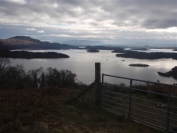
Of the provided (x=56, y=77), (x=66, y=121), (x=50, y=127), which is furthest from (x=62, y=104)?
(x=56, y=77)

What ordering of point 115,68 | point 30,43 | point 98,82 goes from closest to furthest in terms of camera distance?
point 98,82, point 115,68, point 30,43

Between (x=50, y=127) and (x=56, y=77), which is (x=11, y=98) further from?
(x=56, y=77)

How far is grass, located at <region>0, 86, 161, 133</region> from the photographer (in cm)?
429

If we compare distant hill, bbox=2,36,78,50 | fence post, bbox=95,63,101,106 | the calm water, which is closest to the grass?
fence post, bbox=95,63,101,106

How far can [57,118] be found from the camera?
5.14m

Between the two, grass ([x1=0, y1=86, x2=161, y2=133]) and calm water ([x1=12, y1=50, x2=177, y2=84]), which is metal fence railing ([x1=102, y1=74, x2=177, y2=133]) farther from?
calm water ([x1=12, y1=50, x2=177, y2=84])

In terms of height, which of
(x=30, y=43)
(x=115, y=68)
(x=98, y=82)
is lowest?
(x=115, y=68)

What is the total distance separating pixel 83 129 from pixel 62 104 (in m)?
2.26

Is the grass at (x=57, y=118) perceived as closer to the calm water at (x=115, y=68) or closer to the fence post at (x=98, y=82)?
the fence post at (x=98, y=82)

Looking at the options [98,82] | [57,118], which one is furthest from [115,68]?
[57,118]

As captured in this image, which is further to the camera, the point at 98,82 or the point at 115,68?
the point at 115,68

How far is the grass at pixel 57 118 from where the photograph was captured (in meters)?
4.29

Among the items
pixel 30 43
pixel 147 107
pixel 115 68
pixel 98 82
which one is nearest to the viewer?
pixel 98 82

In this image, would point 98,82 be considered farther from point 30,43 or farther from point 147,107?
point 30,43
